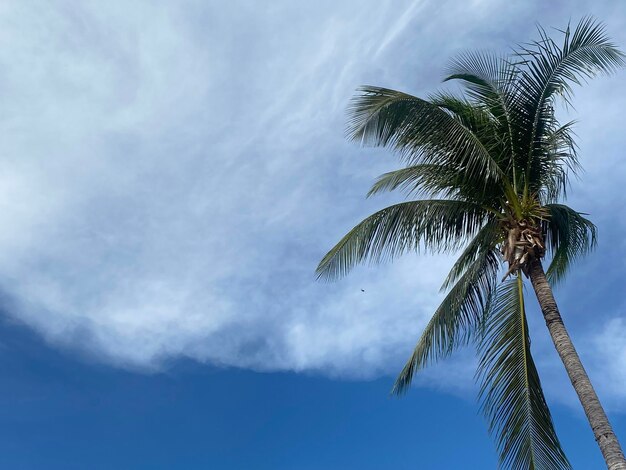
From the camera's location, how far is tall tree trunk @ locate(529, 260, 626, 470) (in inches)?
368

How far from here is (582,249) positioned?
1305cm

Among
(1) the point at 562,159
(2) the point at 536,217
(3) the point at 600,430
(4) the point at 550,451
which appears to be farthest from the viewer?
(1) the point at 562,159

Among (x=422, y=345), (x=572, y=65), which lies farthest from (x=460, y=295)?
(x=572, y=65)

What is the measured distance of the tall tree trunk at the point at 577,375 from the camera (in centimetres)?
934

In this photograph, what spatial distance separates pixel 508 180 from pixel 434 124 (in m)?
1.63

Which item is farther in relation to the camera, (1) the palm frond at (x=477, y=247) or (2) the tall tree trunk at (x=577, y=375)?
(1) the palm frond at (x=477, y=247)

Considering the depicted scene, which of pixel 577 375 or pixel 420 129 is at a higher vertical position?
pixel 420 129

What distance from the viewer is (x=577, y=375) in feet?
33.3

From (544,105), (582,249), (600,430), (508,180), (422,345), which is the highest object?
(544,105)

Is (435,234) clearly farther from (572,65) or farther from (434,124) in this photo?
(572,65)

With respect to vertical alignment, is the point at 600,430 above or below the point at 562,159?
below

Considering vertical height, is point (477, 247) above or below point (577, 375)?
above

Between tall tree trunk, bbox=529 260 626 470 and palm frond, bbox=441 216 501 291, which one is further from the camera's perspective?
palm frond, bbox=441 216 501 291

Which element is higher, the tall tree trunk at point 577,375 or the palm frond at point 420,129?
the palm frond at point 420,129
